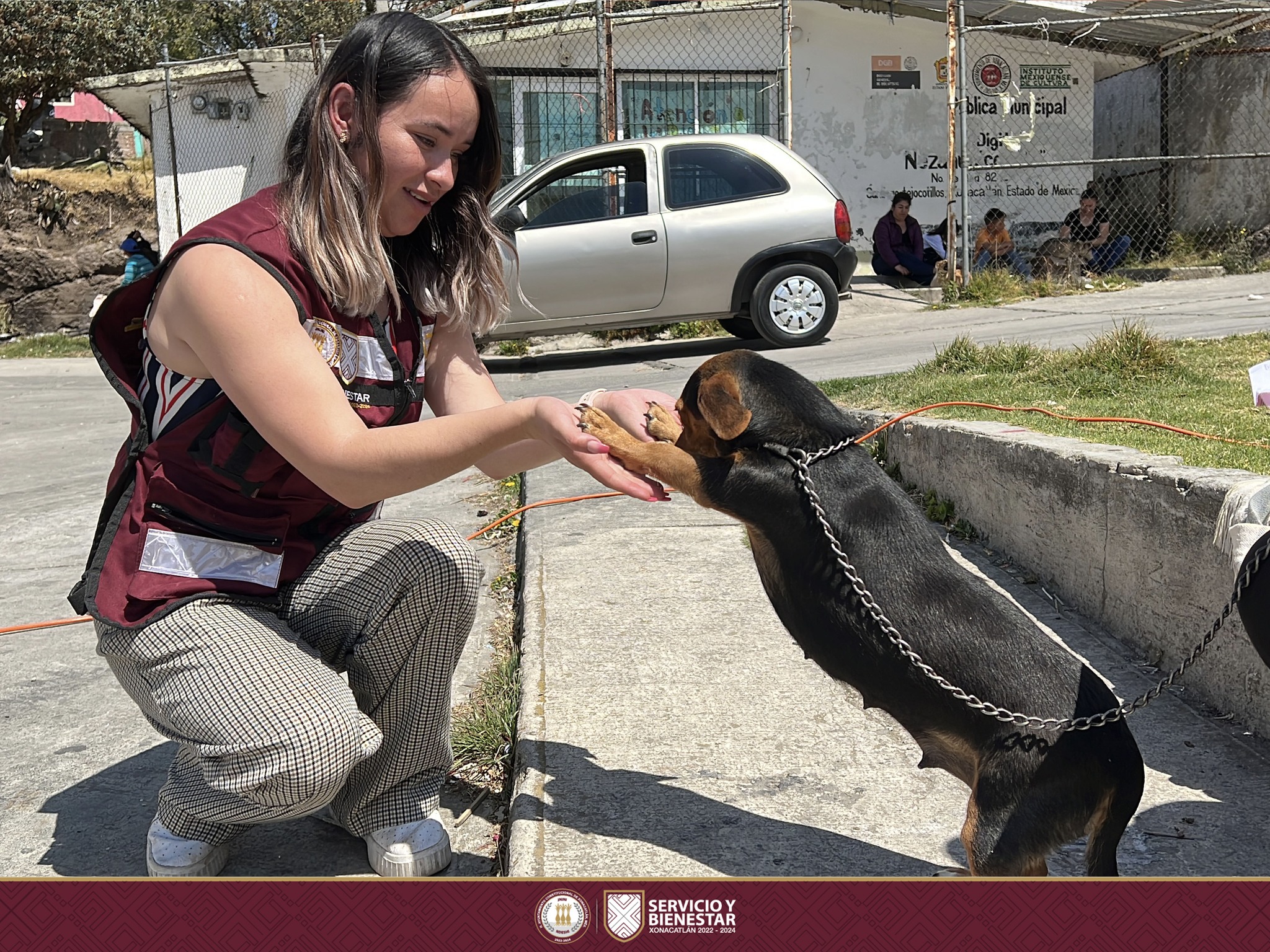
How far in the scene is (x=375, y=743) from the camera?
2426 millimetres

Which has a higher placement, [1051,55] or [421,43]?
[1051,55]

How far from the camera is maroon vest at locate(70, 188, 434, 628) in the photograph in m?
2.45

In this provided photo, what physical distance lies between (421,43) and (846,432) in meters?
1.25

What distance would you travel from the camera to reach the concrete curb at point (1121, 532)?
315 cm

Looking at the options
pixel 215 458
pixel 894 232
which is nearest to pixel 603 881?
pixel 215 458

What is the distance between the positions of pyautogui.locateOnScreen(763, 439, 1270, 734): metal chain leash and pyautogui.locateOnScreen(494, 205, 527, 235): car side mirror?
7.01 m

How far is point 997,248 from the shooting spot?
1366 cm

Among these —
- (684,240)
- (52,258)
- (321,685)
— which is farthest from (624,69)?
(321,685)

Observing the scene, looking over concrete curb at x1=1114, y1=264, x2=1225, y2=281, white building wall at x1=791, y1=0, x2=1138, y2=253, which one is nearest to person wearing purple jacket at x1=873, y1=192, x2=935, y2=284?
white building wall at x1=791, y1=0, x2=1138, y2=253

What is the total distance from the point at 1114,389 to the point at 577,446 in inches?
163

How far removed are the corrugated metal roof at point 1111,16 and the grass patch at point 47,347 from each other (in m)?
10.7

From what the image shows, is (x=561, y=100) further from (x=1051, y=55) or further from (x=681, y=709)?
(x=681, y=709)

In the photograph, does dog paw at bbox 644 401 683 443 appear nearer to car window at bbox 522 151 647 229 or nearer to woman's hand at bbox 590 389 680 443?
woman's hand at bbox 590 389 680 443

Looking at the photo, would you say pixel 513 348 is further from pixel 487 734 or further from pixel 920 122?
pixel 487 734
